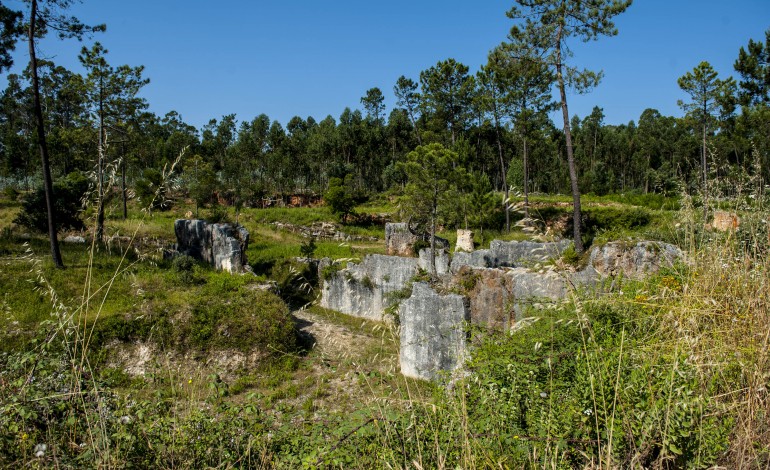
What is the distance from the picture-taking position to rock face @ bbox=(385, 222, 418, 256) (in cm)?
2425

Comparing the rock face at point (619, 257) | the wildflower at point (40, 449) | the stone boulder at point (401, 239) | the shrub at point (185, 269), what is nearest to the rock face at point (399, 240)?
the stone boulder at point (401, 239)

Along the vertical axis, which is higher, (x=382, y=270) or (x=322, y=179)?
(x=322, y=179)

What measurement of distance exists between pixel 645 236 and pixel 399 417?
9.78 metres

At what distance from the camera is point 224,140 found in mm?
60469

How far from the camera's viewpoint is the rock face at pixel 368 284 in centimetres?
1800

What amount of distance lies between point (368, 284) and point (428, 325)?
689cm

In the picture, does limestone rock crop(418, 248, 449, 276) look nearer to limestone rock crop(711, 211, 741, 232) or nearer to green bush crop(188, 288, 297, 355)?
green bush crop(188, 288, 297, 355)

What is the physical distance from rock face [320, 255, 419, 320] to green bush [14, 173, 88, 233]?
36.6ft

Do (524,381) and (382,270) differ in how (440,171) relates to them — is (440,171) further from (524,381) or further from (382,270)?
(524,381)

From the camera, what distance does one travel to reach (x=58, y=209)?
73.9 feet

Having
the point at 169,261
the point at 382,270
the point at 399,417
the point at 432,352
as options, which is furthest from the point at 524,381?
the point at 169,261

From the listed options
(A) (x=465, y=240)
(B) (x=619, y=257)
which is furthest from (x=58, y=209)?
(B) (x=619, y=257)

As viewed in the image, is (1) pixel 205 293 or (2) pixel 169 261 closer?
(1) pixel 205 293

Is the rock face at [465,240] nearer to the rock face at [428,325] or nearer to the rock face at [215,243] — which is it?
the rock face at [215,243]
